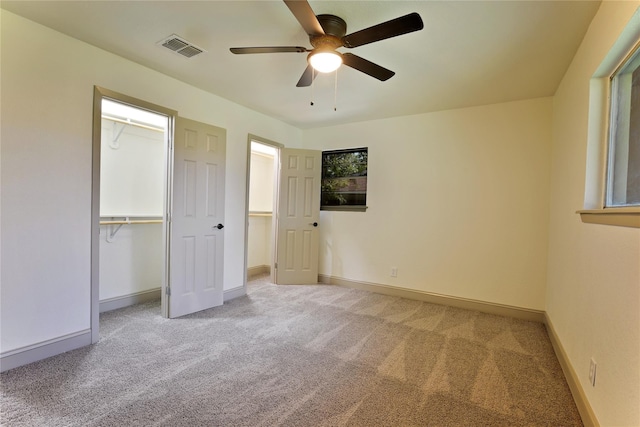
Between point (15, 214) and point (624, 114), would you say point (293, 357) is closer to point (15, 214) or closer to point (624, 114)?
point (15, 214)

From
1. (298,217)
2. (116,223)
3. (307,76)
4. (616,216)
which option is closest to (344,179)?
(298,217)

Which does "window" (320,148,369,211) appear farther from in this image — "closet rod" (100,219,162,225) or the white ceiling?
"closet rod" (100,219,162,225)

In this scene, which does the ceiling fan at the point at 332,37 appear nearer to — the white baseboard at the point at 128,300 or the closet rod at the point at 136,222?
the closet rod at the point at 136,222

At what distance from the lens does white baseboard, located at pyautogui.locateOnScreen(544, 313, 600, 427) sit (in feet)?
5.36

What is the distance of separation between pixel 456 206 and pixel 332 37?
8.83ft

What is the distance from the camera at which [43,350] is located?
2.27 m

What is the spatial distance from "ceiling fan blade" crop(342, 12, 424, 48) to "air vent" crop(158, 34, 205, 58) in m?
1.37

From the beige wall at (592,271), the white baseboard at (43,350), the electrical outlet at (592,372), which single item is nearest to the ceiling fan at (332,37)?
the beige wall at (592,271)

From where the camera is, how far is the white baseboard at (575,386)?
1.63 meters

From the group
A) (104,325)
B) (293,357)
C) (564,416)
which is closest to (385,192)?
(293,357)

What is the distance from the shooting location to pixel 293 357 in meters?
2.38

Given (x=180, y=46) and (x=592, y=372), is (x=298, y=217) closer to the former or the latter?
(x=180, y=46)

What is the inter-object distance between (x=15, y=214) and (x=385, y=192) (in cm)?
387

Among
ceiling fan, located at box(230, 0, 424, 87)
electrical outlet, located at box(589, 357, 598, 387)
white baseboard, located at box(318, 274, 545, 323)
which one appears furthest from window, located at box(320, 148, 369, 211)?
electrical outlet, located at box(589, 357, 598, 387)
